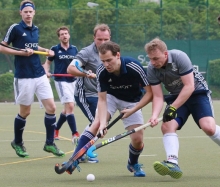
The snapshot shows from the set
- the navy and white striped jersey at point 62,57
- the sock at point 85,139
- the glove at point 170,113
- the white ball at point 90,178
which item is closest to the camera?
the glove at point 170,113

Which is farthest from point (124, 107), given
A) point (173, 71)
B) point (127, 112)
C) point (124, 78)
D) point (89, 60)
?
point (89, 60)

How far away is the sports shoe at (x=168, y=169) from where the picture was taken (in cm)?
616

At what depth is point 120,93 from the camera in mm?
6855

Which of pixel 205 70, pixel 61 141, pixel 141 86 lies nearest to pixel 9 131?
pixel 61 141

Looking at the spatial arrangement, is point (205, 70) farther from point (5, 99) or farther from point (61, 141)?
point (61, 141)

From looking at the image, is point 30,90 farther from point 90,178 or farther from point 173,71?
point 173,71

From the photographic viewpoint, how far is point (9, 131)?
12195 millimetres

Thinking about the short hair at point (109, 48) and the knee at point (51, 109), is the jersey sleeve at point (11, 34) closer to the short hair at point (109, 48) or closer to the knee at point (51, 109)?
the knee at point (51, 109)

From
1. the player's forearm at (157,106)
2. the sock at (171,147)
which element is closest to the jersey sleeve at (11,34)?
the player's forearm at (157,106)

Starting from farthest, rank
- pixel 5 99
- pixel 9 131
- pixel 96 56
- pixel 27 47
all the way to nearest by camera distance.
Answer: pixel 5 99
pixel 9 131
pixel 27 47
pixel 96 56

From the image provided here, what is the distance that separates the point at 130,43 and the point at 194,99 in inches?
658

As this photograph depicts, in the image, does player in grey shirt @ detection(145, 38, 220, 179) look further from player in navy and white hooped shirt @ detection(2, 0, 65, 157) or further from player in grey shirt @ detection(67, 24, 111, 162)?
player in navy and white hooped shirt @ detection(2, 0, 65, 157)

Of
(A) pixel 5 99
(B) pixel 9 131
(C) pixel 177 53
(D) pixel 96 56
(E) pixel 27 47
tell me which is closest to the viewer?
(C) pixel 177 53

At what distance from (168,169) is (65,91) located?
500 cm
